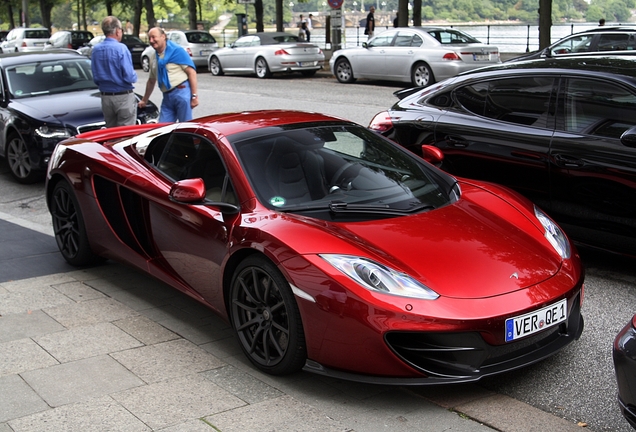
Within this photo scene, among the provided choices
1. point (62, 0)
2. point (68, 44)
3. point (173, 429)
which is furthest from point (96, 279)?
point (62, 0)

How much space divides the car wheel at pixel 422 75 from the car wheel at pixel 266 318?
15.2 metres

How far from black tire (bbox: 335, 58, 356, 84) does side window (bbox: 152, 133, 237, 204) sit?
53.5 feet

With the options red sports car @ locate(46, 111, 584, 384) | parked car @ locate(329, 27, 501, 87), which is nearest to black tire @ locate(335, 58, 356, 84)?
parked car @ locate(329, 27, 501, 87)

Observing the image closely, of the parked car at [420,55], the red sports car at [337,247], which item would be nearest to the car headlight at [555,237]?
the red sports car at [337,247]

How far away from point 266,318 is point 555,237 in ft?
5.68

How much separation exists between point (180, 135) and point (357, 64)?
16.2 meters

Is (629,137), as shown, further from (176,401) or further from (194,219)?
(176,401)

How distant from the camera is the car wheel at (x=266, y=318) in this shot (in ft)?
13.3

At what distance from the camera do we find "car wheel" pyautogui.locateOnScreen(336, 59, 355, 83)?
21475 millimetres

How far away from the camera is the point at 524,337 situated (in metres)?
3.89

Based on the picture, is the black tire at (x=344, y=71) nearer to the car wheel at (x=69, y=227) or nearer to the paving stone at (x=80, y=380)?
the car wheel at (x=69, y=227)

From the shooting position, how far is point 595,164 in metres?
5.65

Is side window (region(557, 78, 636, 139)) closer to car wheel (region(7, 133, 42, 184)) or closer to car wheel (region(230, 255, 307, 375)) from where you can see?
car wheel (region(230, 255, 307, 375))

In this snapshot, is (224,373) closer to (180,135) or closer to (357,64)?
(180,135)
